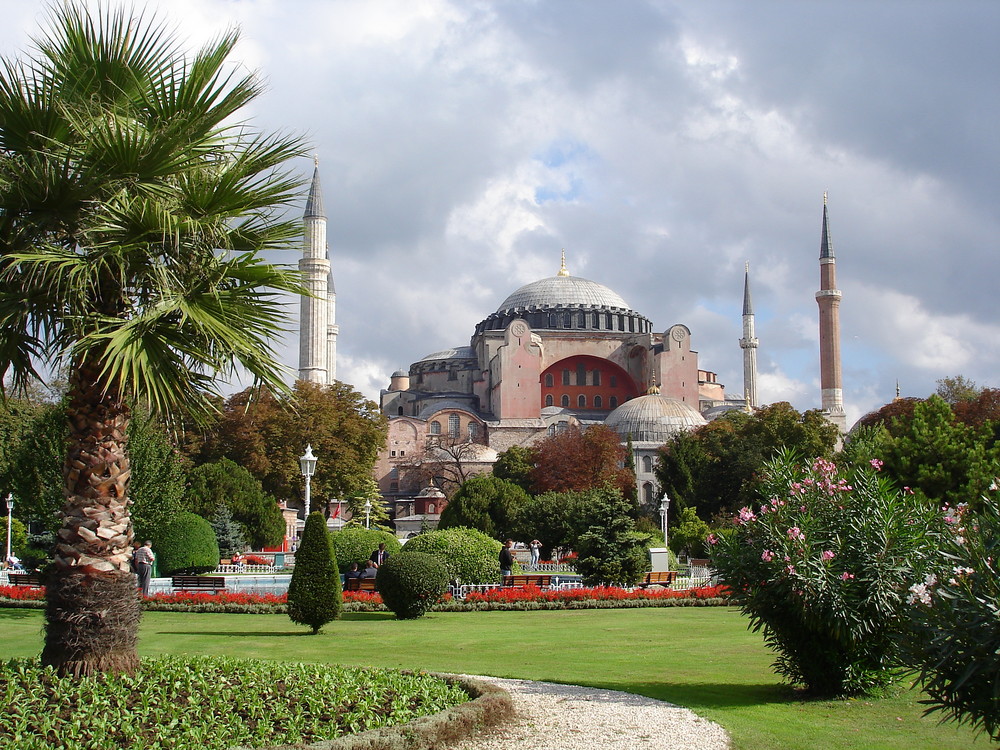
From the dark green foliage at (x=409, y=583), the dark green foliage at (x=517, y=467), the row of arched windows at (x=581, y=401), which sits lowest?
the dark green foliage at (x=409, y=583)

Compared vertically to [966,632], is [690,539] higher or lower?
lower

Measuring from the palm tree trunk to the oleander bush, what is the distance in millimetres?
144

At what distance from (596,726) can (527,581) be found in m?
12.0

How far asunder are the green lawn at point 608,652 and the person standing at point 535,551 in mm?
12223

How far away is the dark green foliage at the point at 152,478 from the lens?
56.5 ft

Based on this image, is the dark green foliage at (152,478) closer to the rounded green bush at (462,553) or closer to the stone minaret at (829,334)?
the rounded green bush at (462,553)

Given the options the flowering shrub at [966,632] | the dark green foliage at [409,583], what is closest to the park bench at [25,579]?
the dark green foliage at [409,583]

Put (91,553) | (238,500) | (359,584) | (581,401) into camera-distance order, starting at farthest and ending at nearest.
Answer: (581,401)
(238,500)
(359,584)
(91,553)

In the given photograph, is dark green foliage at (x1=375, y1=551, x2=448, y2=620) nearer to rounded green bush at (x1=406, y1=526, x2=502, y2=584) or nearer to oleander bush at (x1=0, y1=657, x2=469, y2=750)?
rounded green bush at (x1=406, y1=526, x2=502, y2=584)

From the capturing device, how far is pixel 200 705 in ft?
17.9

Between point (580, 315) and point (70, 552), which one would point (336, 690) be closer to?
point (70, 552)

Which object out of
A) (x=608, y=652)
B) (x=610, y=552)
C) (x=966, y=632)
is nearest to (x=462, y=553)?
(x=610, y=552)

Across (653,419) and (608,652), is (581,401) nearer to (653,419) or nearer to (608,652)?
(653,419)

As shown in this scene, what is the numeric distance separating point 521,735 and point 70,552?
2775mm
